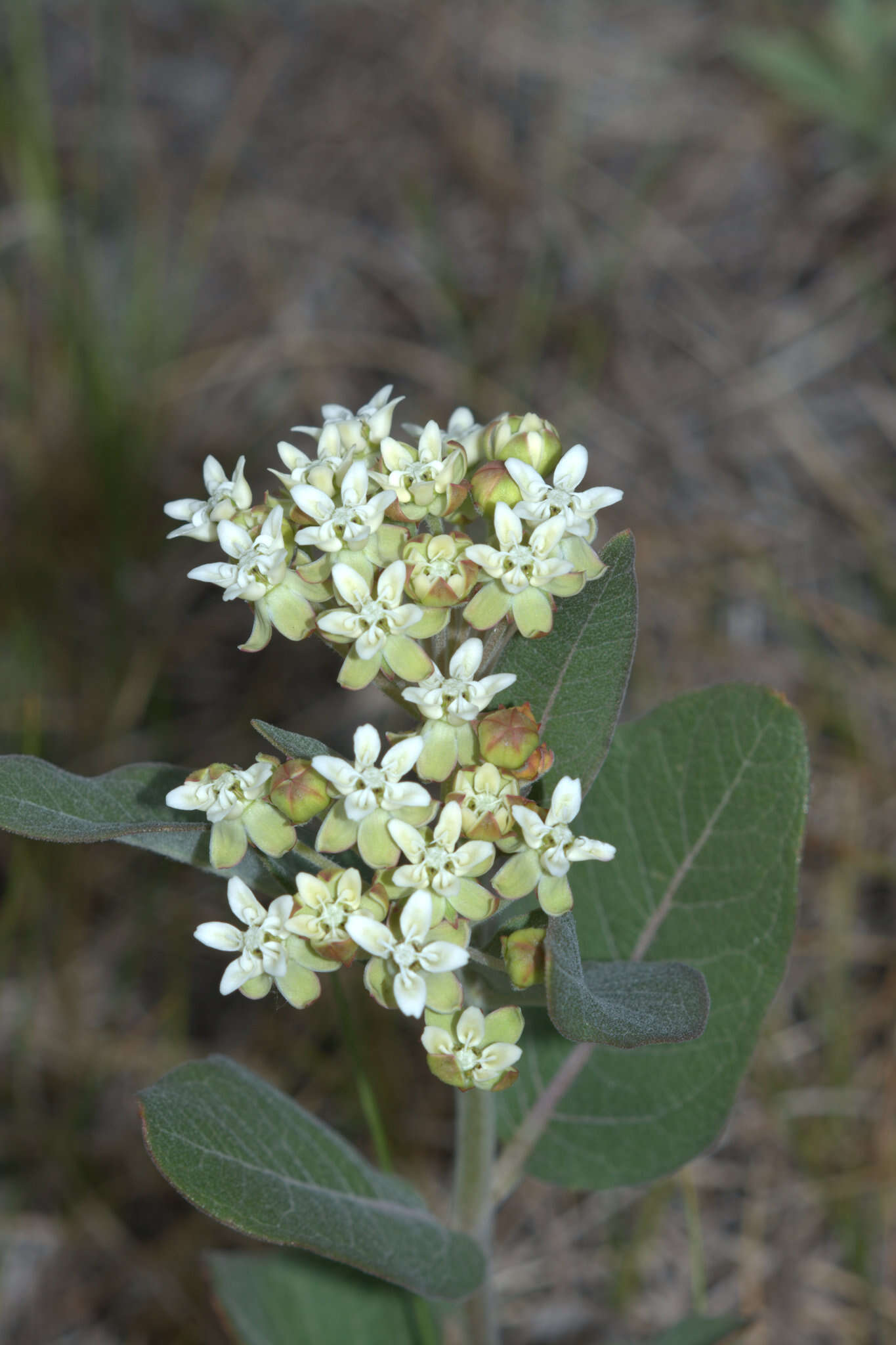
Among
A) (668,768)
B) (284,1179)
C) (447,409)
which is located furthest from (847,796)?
(284,1179)

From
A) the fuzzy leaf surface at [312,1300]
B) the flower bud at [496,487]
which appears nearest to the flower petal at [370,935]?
the flower bud at [496,487]

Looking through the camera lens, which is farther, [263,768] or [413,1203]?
[413,1203]

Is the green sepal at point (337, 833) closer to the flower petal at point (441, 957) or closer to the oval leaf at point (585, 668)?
the flower petal at point (441, 957)

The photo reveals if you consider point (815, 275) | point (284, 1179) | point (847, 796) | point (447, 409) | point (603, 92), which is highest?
point (603, 92)

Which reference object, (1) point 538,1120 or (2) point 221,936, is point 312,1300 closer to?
(1) point 538,1120

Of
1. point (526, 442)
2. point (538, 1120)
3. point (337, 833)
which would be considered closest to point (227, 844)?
point (337, 833)

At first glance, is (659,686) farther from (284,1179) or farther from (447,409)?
(284,1179)
